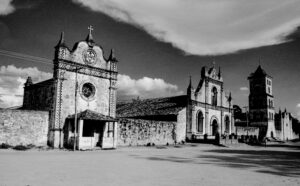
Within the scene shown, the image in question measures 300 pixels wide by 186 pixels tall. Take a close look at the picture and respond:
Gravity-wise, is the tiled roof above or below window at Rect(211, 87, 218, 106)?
below

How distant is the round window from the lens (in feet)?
85.3

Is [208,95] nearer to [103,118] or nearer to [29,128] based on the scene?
[103,118]

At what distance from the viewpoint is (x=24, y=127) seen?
21.7 metres

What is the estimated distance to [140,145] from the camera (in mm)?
30109

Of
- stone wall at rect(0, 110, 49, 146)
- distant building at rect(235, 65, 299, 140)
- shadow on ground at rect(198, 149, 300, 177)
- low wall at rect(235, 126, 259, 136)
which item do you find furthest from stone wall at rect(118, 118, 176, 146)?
distant building at rect(235, 65, 299, 140)

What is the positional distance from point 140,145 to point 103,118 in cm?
740

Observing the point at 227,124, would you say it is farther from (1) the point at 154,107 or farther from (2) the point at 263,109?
(2) the point at 263,109

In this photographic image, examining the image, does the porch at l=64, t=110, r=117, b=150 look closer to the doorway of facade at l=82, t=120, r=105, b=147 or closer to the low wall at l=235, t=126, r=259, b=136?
the doorway of facade at l=82, t=120, r=105, b=147

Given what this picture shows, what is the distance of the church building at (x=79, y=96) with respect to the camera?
76.5 ft

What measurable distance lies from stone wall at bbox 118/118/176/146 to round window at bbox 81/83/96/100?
4.21m

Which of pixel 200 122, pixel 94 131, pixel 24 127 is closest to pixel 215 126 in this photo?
pixel 200 122

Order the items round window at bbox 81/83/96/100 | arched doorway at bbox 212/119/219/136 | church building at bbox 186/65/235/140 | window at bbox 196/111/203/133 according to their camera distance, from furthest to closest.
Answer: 1. arched doorway at bbox 212/119/219/136
2. window at bbox 196/111/203/133
3. church building at bbox 186/65/235/140
4. round window at bbox 81/83/96/100

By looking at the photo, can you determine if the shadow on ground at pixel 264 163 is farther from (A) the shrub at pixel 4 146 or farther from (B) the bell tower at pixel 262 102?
(B) the bell tower at pixel 262 102

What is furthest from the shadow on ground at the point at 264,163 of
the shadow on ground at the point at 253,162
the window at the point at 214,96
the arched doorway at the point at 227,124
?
the arched doorway at the point at 227,124
